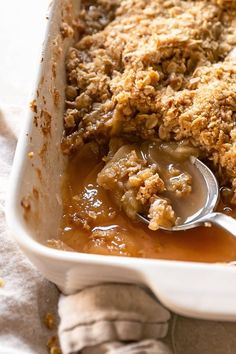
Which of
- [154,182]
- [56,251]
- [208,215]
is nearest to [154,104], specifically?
[154,182]

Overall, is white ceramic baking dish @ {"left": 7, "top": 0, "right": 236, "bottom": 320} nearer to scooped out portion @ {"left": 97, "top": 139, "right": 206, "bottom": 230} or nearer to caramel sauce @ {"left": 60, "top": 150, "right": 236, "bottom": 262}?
caramel sauce @ {"left": 60, "top": 150, "right": 236, "bottom": 262}

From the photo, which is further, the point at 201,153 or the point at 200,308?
the point at 201,153

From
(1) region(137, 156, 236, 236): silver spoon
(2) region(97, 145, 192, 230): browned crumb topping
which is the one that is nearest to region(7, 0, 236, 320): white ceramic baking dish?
(2) region(97, 145, 192, 230): browned crumb topping

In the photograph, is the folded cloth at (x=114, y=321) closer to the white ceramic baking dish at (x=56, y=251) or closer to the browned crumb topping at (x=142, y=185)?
the white ceramic baking dish at (x=56, y=251)

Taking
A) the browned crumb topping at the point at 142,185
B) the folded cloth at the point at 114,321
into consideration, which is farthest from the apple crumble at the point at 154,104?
the folded cloth at the point at 114,321

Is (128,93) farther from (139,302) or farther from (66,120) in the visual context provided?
(139,302)

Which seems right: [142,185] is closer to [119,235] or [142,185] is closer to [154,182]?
[154,182]

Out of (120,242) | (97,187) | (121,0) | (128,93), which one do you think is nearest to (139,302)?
(120,242)
